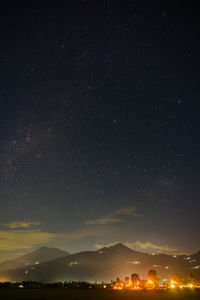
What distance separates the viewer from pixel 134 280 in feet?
488

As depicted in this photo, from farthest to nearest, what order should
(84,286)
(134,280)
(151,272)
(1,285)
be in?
(151,272) → (134,280) → (1,285) → (84,286)

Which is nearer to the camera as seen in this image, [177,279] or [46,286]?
[46,286]

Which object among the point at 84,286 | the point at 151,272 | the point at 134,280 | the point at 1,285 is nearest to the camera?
the point at 84,286

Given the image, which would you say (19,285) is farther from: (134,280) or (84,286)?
(134,280)

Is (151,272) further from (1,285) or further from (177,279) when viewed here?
A: (1,285)

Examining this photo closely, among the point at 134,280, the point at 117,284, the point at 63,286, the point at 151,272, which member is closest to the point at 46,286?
the point at 63,286

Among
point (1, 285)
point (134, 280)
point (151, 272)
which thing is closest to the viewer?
point (1, 285)

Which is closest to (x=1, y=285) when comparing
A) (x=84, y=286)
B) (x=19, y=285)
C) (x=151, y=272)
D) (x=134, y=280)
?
(x=19, y=285)

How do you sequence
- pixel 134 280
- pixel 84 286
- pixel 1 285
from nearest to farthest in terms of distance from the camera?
pixel 84 286 → pixel 1 285 → pixel 134 280

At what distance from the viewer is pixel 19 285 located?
115625 mm

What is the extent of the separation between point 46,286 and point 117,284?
2598 cm

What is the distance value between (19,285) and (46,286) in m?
13.2

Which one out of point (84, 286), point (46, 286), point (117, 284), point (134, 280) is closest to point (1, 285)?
point (46, 286)

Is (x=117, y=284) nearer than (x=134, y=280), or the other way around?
(x=117, y=284)
